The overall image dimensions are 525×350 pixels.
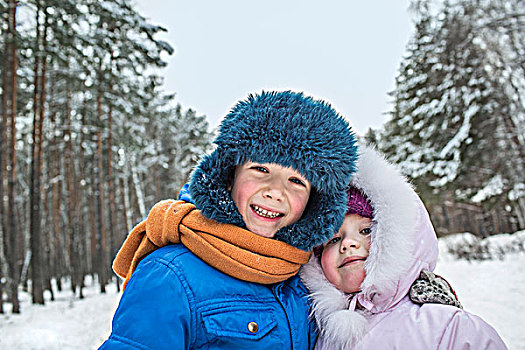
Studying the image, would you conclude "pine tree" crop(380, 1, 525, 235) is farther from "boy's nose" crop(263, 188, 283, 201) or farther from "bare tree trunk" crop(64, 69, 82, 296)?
"bare tree trunk" crop(64, 69, 82, 296)

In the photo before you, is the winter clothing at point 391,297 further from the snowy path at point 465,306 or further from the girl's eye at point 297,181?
the snowy path at point 465,306

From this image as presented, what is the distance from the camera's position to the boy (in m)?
1.52

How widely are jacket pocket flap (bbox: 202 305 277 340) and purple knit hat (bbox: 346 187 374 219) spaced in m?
0.84

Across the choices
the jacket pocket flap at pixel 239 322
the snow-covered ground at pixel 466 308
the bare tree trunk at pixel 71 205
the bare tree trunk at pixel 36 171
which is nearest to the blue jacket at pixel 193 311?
the jacket pocket flap at pixel 239 322

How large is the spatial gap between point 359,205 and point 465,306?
26.0 feet

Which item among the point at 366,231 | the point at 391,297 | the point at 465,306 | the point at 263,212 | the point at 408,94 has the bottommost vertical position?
the point at 465,306

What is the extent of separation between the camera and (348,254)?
2.12 m

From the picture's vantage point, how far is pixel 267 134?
1.96m

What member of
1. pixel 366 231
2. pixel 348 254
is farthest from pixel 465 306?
pixel 348 254

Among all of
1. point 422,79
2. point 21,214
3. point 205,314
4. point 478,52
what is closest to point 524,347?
point 205,314

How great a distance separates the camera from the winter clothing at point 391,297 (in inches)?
67.3

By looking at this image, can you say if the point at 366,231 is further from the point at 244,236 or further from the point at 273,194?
the point at 244,236

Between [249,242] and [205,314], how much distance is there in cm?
39

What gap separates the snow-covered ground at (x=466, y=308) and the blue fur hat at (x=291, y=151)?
210 inches
